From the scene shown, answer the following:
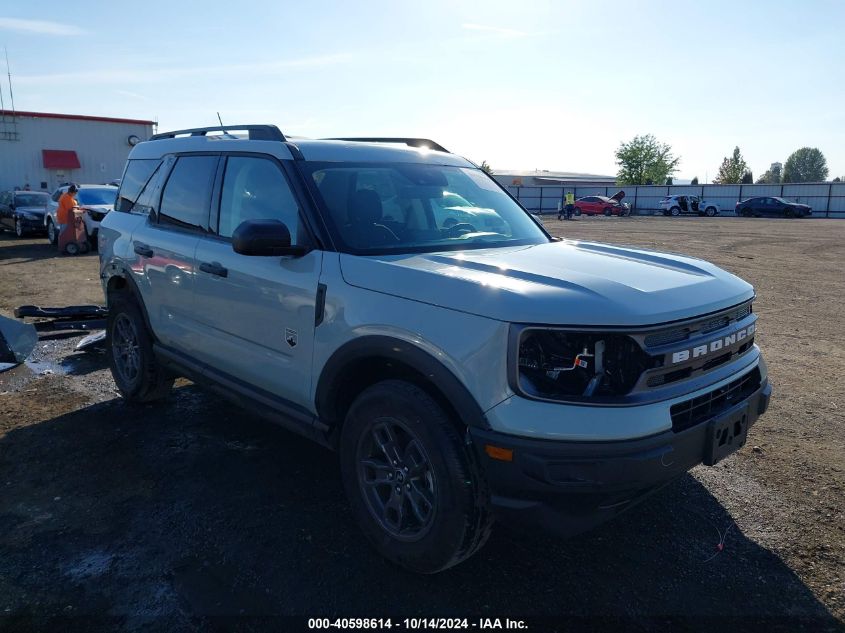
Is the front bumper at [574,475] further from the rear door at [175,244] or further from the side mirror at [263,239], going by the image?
the rear door at [175,244]

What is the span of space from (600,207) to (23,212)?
3663cm

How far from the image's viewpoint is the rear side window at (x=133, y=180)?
513 cm

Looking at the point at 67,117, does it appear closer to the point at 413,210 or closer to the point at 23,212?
the point at 23,212

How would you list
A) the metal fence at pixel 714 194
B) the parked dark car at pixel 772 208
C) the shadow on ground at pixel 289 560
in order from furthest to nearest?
the metal fence at pixel 714 194 → the parked dark car at pixel 772 208 → the shadow on ground at pixel 289 560

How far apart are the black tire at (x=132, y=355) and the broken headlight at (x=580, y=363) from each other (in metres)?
3.52

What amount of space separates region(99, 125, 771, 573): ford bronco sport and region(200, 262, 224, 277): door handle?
0.04 feet

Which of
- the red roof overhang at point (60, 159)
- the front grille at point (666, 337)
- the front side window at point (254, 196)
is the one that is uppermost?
the red roof overhang at point (60, 159)

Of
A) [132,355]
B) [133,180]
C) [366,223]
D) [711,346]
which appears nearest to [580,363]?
[711,346]

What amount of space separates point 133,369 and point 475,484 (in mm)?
3682

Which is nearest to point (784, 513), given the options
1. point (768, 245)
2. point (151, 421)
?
point (151, 421)

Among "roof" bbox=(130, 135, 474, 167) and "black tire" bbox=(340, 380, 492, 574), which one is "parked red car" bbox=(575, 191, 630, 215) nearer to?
"roof" bbox=(130, 135, 474, 167)

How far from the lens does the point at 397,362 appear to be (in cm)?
296

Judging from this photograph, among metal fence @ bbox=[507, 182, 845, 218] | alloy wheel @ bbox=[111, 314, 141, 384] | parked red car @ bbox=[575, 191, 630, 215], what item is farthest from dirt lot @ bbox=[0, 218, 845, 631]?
parked red car @ bbox=[575, 191, 630, 215]

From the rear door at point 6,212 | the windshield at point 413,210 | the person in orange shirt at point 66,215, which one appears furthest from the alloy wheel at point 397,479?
the rear door at point 6,212
